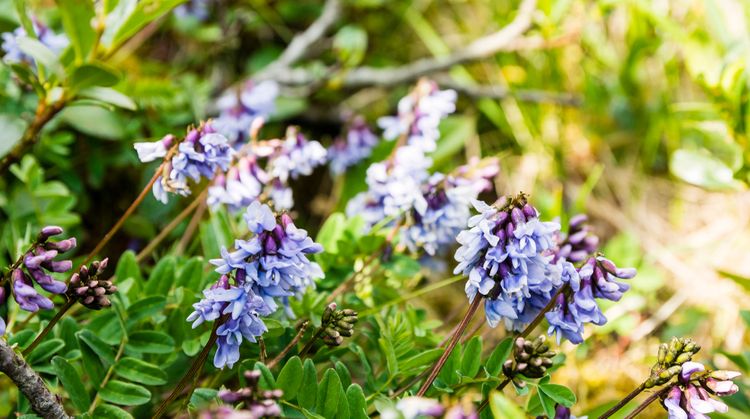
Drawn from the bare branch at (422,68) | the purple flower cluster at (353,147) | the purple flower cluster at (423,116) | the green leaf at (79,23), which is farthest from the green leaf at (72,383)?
the bare branch at (422,68)

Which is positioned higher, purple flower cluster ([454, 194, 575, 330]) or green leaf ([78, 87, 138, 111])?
green leaf ([78, 87, 138, 111])

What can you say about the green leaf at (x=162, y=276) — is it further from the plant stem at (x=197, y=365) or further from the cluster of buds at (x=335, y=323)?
the cluster of buds at (x=335, y=323)

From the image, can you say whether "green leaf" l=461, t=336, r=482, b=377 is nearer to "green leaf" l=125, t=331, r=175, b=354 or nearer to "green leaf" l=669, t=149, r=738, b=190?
"green leaf" l=125, t=331, r=175, b=354

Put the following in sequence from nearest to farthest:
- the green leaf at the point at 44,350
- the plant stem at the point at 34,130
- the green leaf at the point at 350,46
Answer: the green leaf at the point at 44,350 → the plant stem at the point at 34,130 → the green leaf at the point at 350,46

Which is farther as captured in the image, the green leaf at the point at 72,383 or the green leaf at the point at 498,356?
the green leaf at the point at 498,356

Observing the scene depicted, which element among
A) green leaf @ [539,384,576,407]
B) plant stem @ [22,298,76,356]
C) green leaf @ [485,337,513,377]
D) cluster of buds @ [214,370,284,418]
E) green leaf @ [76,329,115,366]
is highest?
plant stem @ [22,298,76,356]

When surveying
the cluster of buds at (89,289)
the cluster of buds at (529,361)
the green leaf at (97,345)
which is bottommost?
the cluster of buds at (529,361)

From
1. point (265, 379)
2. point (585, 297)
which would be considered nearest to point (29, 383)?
point (265, 379)

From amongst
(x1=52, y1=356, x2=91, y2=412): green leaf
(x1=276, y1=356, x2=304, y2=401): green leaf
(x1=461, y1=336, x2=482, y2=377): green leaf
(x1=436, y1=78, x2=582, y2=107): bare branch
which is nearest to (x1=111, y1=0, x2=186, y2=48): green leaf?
(x1=52, y1=356, x2=91, y2=412): green leaf
